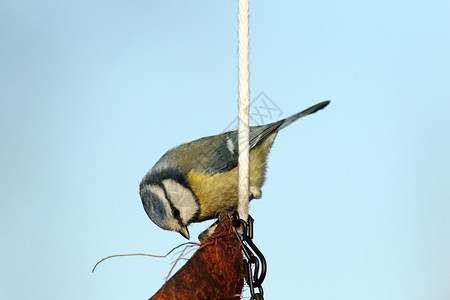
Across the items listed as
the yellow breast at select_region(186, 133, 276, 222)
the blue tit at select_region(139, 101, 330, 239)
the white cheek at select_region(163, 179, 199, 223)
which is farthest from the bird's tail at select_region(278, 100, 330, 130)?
the white cheek at select_region(163, 179, 199, 223)

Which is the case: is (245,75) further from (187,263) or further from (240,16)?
(187,263)

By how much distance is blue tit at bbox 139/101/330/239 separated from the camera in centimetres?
128

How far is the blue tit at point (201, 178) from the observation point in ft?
4.21

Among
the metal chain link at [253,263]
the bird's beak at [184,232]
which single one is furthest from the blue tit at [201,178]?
the metal chain link at [253,263]

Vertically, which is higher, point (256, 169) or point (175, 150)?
point (175, 150)

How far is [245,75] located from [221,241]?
287 millimetres

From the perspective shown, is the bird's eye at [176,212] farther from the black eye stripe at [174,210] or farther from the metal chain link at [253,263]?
the metal chain link at [253,263]

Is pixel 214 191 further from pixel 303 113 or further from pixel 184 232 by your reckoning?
pixel 303 113

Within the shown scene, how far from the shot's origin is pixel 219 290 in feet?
2.69

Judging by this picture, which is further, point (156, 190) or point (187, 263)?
point (156, 190)

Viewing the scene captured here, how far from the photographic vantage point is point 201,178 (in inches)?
54.9

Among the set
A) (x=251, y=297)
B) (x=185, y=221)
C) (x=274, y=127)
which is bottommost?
(x=251, y=297)

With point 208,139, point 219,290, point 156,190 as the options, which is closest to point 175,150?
point 208,139

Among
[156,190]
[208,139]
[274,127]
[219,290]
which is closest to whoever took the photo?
[219,290]
